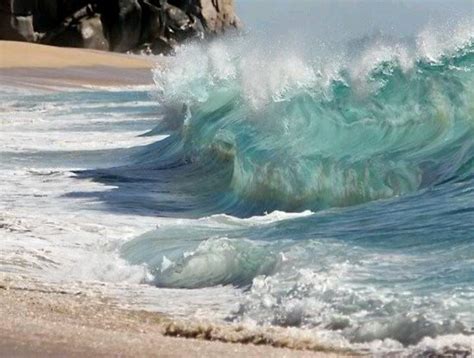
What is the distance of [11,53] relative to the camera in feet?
135

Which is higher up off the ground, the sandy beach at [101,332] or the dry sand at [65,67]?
the dry sand at [65,67]

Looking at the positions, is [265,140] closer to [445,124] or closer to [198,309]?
[445,124]

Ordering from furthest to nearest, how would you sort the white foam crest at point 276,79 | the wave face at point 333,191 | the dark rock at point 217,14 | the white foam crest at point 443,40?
the dark rock at point 217,14 → the white foam crest at point 276,79 → the white foam crest at point 443,40 → the wave face at point 333,191

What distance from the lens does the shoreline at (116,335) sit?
19.3 feet

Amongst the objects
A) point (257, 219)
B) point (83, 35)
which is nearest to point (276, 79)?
point (257, 219)

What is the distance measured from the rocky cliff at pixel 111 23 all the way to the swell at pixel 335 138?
3184cm

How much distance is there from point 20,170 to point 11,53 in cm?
2685

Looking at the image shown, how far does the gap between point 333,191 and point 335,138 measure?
1423 mm

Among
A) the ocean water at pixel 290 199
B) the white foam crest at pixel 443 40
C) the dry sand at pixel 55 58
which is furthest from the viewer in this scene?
the dry sand at pixel 55 58

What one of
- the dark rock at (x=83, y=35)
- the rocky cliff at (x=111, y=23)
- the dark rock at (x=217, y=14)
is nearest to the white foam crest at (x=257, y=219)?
the rocky cliff at (x=111, y=23)

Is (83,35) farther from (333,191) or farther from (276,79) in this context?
(333,191)

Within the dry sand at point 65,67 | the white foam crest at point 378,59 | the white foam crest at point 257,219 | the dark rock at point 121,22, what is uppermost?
the dark rock at point 121,22

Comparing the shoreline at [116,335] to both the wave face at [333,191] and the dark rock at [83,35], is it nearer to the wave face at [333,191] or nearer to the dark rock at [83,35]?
the wave face at [333,191]

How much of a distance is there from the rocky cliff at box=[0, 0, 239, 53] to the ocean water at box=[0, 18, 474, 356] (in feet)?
89.3
